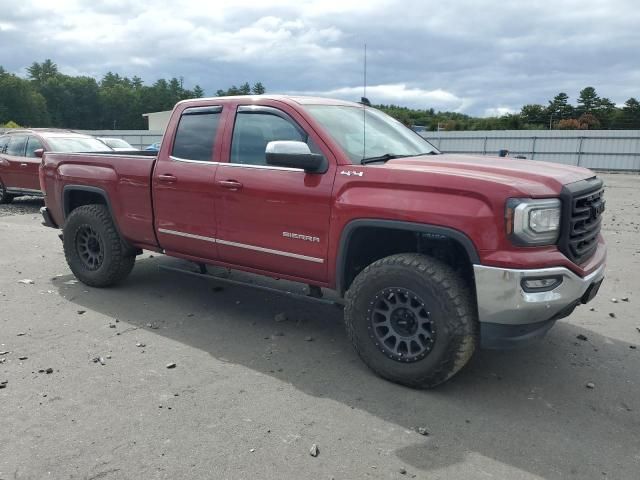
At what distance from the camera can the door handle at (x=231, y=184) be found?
178 inches

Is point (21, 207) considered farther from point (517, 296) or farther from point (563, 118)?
point (563, 118)

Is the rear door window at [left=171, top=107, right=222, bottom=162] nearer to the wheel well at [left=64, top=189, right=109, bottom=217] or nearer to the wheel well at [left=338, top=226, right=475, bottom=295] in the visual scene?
the wheel well at [left=64, top=189, right=109, bottom=217]

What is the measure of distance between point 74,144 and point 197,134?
822cm

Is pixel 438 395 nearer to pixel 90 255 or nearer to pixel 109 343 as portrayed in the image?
pixel 109 343

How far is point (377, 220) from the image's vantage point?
3.75m

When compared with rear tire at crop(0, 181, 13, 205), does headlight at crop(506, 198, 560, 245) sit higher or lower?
higher

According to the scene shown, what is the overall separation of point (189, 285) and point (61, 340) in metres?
1.88

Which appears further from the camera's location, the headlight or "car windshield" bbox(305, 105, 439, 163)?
"car windshield" bbox(305, 105, 439, 163)

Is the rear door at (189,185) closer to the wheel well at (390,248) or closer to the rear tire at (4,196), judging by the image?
the wheel well at (390,248)

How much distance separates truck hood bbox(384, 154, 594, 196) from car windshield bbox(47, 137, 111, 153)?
9536 millimetres

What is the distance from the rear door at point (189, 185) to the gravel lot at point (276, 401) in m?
0.76

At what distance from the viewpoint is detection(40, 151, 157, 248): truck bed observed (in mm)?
5320

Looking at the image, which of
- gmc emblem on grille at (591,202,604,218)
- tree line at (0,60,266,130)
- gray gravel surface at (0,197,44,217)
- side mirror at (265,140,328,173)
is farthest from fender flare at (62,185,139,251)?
tree line at (0,60,266,130)

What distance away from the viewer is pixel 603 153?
2992 cm
